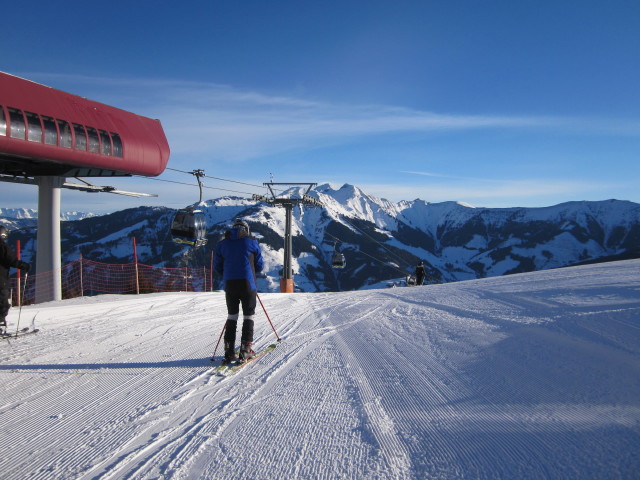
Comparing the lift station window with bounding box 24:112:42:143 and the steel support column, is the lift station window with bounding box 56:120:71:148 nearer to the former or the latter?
the lift station window with bounding box 24:112:42:143

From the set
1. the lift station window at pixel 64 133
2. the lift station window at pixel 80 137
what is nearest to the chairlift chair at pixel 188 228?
the lift station window at pixel 80 137

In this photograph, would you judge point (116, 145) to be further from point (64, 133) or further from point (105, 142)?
point (64, 133)

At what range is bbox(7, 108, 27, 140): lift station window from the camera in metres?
10.7

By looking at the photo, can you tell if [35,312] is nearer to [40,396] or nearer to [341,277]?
[40,396]

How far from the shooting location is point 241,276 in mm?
4980

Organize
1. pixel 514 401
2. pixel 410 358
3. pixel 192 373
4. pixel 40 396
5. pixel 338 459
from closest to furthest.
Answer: pixel 338 459
pixel 514 401
pixel 40 396
pixel 192 373
pixel 410 358

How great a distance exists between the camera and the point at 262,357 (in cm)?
514

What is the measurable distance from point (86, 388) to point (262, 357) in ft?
6.26

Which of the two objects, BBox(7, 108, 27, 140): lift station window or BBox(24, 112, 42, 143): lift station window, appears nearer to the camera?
BBox(7, 108, 27, 140): lift station window

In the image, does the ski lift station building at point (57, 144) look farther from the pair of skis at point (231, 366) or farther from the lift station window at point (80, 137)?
the pair of skis at point (231, 366)

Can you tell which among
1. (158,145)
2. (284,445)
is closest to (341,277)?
(158,145)

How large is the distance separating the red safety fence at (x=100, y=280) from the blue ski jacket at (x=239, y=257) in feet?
28.3

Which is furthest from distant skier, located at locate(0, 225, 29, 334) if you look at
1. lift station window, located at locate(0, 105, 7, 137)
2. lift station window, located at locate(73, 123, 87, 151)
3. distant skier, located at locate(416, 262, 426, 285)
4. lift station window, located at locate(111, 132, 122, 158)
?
distant skier, located at locate(416, 262, 426, 285)

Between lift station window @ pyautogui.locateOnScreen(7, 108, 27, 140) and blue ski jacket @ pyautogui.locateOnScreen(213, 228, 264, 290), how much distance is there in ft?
29.6
